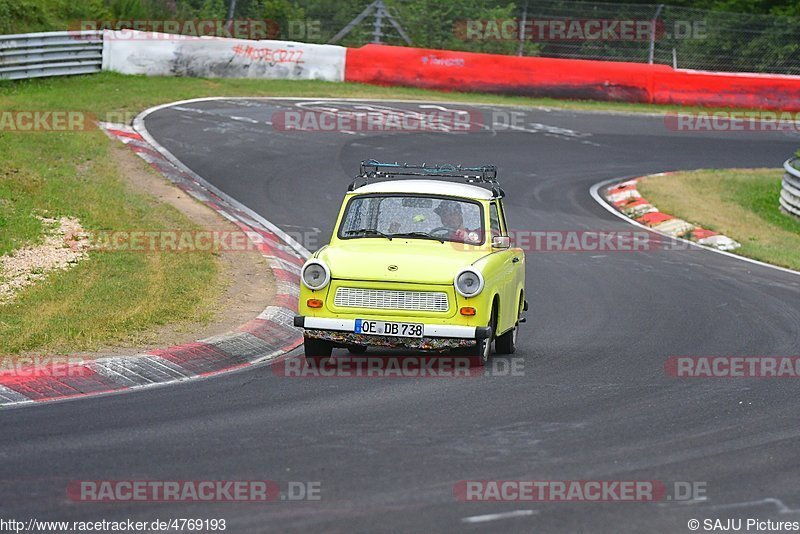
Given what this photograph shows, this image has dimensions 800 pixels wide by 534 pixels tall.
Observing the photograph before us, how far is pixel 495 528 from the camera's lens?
233 inches

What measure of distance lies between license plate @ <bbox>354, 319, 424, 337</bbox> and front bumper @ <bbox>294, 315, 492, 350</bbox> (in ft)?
0.10

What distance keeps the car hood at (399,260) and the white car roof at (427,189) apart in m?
0.58

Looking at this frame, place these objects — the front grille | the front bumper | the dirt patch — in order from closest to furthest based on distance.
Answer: the front bumper < the front grille < the dirt patch

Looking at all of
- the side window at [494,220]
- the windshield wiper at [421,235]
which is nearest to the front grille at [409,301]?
the windshield wiper at [421,235]

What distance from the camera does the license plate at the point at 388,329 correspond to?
9828 millimetres

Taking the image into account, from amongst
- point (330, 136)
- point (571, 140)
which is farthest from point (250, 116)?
point (571, 140)

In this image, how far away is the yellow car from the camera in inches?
389

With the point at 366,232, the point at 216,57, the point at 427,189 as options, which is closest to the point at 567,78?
the point at 216,57

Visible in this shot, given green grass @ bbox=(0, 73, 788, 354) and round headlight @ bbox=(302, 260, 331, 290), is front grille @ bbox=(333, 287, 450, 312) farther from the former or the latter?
green grass @ bbox=(0, 73, 788, 354)

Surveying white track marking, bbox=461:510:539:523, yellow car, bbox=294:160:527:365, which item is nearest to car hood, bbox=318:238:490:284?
yellow car, bbox=294:160:527:365

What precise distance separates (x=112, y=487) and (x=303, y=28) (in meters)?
28.8

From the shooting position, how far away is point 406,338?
985 cm

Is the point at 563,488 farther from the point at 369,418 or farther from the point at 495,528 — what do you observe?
the point at 369,418

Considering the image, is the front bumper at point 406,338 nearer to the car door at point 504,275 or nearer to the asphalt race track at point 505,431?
the asphalt race track at point 505,431
